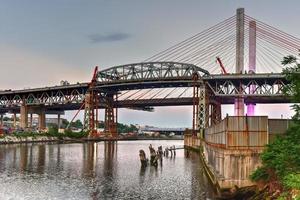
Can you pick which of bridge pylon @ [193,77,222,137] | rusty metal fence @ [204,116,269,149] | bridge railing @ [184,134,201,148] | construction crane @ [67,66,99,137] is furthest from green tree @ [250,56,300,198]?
construction crane @ [67,66,99,137]

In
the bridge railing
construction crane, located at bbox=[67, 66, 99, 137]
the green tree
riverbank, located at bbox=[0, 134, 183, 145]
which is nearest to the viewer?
the green tree

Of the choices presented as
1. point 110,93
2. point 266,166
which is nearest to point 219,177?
point 266,166

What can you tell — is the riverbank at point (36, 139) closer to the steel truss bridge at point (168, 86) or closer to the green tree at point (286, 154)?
the steel truss bridge at point (168, 86)

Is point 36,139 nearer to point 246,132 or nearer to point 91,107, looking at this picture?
point 91,107

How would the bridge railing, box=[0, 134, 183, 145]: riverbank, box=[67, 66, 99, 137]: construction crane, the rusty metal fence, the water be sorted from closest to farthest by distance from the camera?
the rusty metal fence → the water → the bridge railing → box=[0, 134, 183, 145]: riverbank → box=[67, 66, 99, 137]: construction crane

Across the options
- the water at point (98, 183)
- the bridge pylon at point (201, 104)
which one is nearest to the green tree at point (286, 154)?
the water at point (98, 183)

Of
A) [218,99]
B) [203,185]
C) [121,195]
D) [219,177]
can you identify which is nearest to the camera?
[219,177]

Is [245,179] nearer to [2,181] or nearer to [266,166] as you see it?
[266,166]

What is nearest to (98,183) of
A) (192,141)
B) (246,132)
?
(246,132)

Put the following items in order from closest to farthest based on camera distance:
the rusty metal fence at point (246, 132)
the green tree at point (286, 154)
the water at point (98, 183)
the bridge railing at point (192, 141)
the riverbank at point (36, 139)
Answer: the green tree at point (286, 154), the rusty metal fence at point (246, 132), the water at point (98, 183), the bridge railing at point (192, 141), the riverbank at point (36, 139)

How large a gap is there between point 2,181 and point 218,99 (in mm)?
132278

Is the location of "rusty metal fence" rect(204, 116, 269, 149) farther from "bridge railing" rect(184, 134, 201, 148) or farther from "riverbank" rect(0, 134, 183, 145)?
"riverbank" rect(0, 134, 183, 145)

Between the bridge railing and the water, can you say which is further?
the bridge railing

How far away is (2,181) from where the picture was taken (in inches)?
1710
